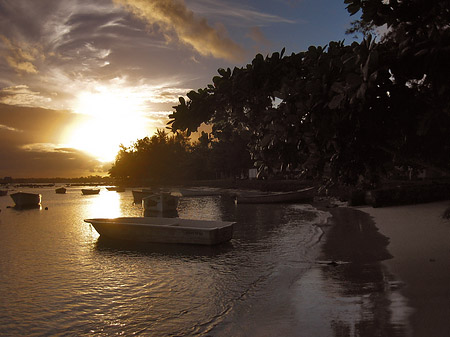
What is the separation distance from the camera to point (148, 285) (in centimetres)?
1187

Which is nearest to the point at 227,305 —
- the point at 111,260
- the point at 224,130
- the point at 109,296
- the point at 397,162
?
the point at 109,296

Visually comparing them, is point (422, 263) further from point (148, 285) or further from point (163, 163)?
point (163, 163)

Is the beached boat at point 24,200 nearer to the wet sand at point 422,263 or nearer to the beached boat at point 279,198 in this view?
the beached boat at point 279,198

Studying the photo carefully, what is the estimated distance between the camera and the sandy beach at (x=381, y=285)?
7.30 metres

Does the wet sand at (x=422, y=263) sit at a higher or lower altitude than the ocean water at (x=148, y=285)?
higher

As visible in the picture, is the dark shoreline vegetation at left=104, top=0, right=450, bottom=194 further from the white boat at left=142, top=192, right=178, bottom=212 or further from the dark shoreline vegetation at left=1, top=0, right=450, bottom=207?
the white boat at left=142, top=192, right=178, bottom=212

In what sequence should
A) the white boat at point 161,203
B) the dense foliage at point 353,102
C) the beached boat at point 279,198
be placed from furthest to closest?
1. the beached boat at point 279,198
2. the white boat at point 161,203
3. the dense foliage at point 353,102

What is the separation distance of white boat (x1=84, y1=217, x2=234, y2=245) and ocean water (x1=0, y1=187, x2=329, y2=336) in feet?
1.38

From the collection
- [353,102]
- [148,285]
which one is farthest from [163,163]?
Answer: [353,102]

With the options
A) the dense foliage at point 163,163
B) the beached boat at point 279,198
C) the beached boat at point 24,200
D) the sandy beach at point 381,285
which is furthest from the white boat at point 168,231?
the dense foliage at point 163,163

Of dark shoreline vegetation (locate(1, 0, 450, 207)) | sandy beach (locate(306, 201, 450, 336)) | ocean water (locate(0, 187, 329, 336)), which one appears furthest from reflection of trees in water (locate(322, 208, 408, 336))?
dark shoreline vegetation (locate(1, 0, 450, 207))

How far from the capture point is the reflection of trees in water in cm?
723

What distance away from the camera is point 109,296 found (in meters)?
10.8

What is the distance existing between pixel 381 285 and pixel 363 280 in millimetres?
715
